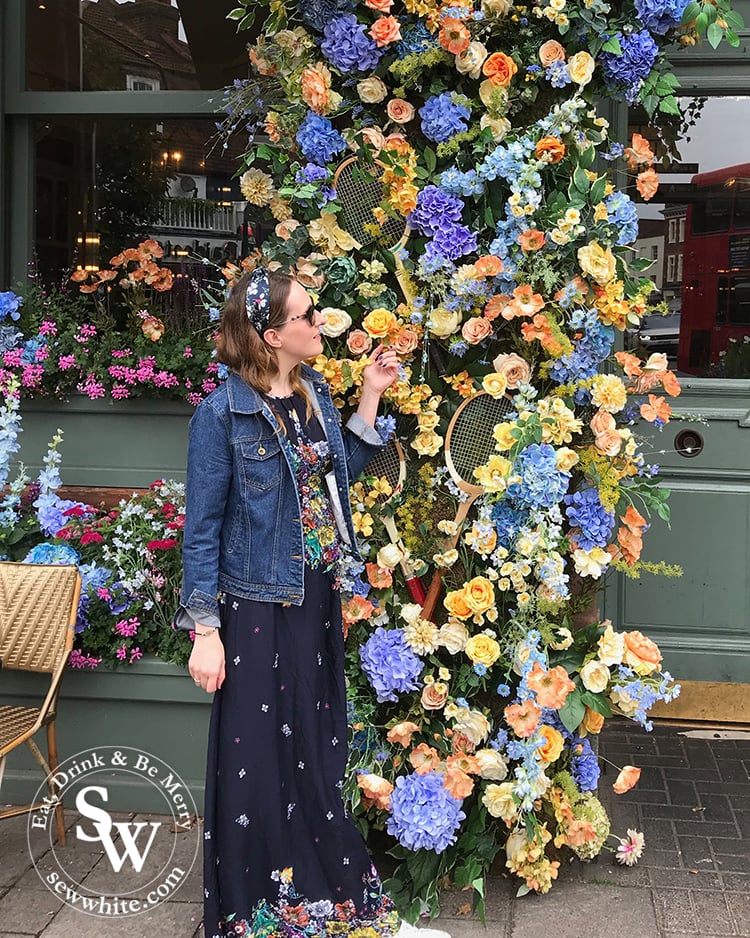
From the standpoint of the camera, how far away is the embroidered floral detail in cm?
290

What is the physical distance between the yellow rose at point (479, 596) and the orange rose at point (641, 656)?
0.45 m

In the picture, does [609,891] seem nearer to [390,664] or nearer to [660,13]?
[390,664]

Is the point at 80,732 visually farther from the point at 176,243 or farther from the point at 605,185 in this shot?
the point at 605,185

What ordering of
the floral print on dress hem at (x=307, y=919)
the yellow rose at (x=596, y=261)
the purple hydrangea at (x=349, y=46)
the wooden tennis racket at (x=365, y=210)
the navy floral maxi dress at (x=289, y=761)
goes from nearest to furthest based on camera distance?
the navy floral maxi dress at (x=289, y=761), the floral print on dress hem at (x=307, y=919), the yellow rose at (x=596, y=261), the purple hydrangea at (x=349, y=46), the wooden tennis racket at (x=365, y=210)

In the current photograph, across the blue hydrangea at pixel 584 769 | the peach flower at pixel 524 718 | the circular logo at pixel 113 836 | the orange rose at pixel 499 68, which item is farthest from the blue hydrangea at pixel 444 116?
the circular logo at pixel 113 836

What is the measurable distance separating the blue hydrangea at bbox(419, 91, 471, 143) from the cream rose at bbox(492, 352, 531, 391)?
69cm

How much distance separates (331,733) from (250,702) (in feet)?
1.03

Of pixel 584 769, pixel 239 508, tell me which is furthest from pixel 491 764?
pixel 239 508

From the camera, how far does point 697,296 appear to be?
4793mm

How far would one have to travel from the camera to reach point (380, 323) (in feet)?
10.5

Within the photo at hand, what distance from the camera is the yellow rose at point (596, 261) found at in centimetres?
304

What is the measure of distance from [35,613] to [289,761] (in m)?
1.29

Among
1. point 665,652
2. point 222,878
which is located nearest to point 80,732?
point 222,878

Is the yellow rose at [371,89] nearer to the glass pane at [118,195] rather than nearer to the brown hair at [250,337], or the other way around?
the brown hair at [250,337]
